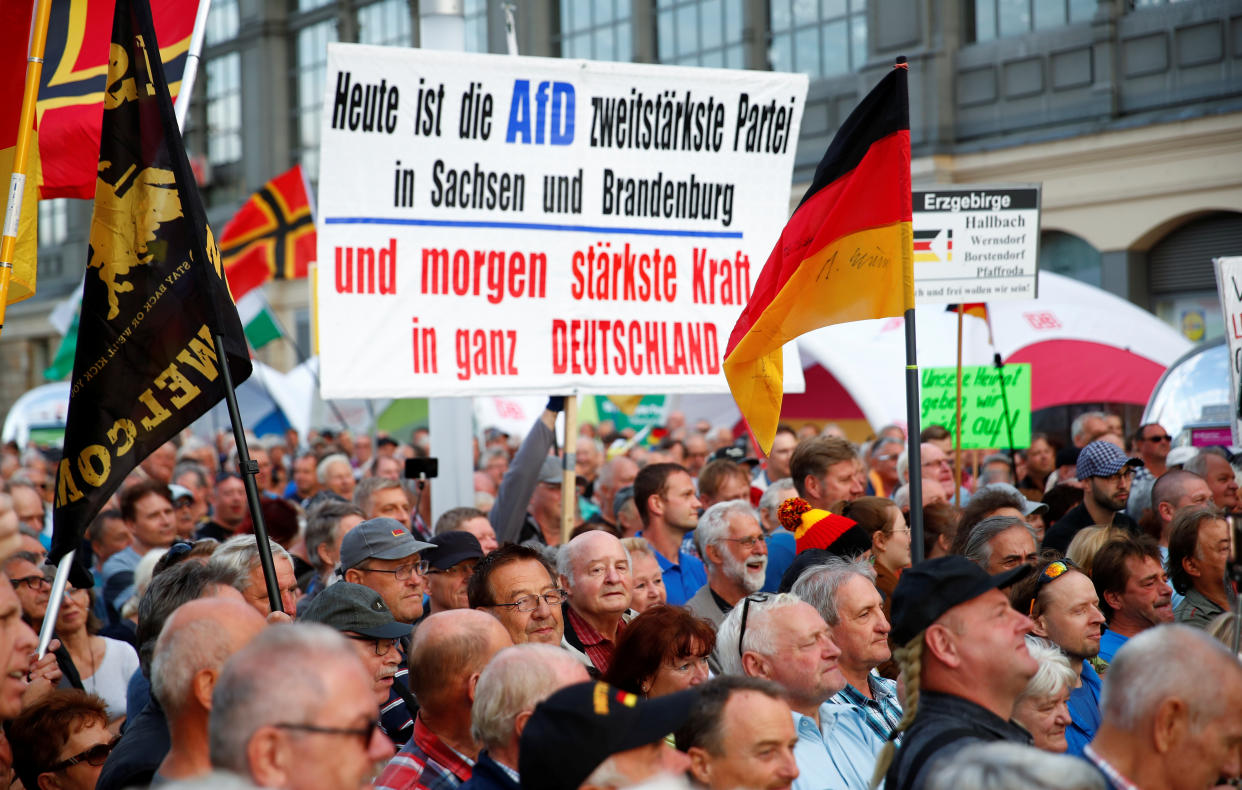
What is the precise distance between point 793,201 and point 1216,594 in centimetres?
1756

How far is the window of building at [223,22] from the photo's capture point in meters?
35.6

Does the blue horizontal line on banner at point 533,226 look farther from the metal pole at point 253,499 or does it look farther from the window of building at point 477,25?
the window of building at point 477,25

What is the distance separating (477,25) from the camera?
94.0 feet

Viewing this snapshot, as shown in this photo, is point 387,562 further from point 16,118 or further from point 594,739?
point 594,739

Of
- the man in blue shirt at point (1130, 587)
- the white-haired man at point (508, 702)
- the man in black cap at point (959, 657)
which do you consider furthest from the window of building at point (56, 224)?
the man in black cap at point (959, 657)

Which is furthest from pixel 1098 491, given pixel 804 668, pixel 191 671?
pixel 191 671

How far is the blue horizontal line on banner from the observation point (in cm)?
696

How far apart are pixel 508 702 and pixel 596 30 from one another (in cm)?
2373

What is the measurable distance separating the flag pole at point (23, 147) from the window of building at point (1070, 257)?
16.3m

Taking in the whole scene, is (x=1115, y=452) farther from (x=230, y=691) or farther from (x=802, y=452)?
(x=230, y=691)

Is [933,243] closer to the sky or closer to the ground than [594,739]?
closer to the sky

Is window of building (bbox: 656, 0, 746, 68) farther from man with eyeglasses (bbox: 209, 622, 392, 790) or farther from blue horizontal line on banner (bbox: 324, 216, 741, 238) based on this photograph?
man with eyeglasses (bbox: 209, 622, 392, 790)

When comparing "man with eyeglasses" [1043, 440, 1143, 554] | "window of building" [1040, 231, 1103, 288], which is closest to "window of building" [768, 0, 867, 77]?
"window of building" [1040, 231, 1103, 288]

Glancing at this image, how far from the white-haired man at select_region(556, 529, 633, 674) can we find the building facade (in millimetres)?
11461
